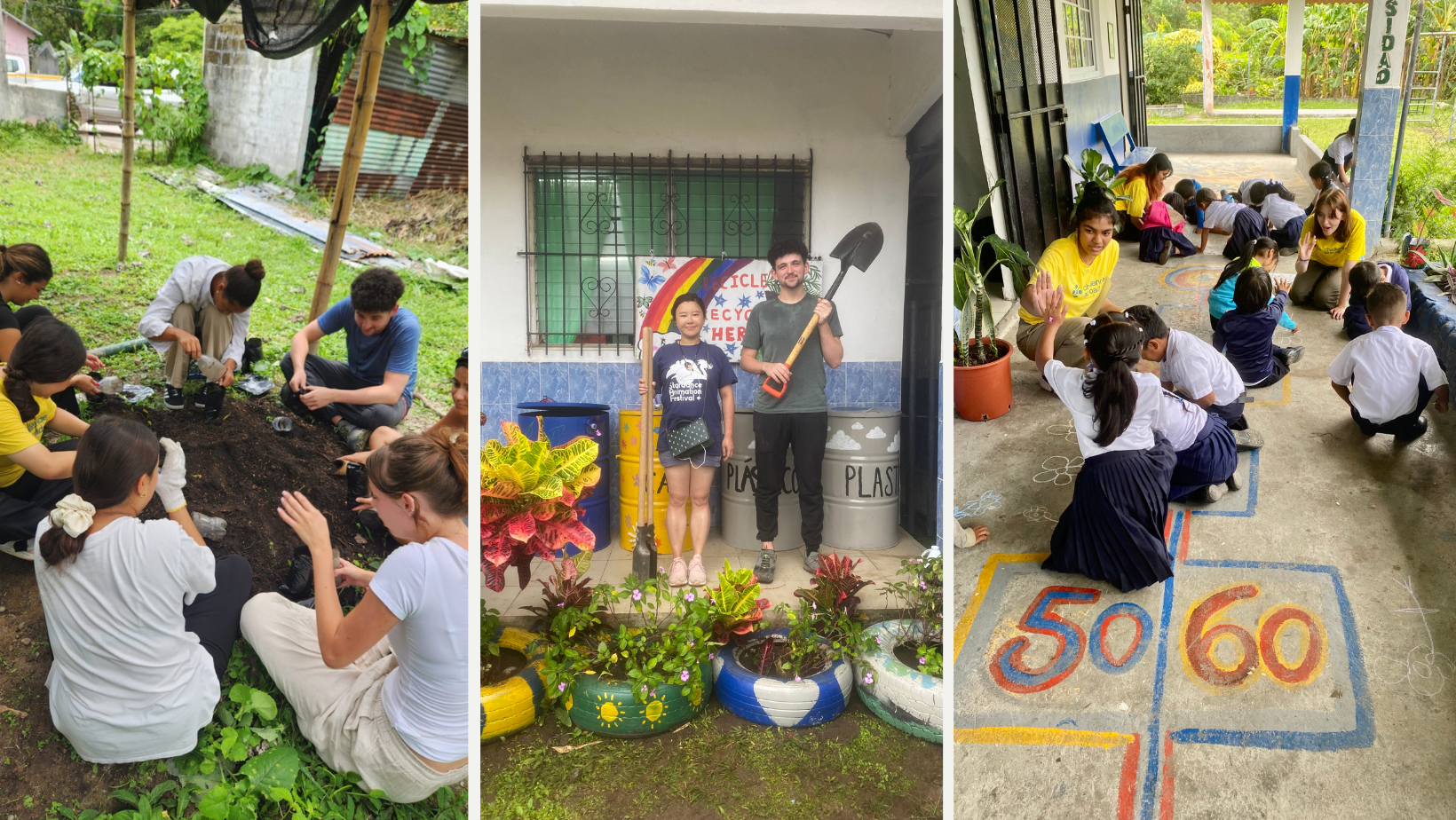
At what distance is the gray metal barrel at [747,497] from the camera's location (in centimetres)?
217

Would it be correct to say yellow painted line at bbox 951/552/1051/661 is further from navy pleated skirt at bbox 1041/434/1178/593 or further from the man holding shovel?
the man holding shovel

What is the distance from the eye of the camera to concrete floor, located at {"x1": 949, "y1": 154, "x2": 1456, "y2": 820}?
2467mm

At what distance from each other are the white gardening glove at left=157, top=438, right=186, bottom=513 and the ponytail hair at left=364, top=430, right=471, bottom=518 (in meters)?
0.58

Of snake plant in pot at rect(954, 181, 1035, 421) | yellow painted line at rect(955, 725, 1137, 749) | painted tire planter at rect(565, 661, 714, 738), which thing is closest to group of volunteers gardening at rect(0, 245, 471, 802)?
painted tire planter at rect(565, 661, 714, 738)

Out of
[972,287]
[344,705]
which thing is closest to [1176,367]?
[972,287]

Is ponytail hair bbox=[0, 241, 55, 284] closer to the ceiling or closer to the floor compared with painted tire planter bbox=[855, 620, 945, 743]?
closer to the ceiling

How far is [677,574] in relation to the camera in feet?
7.04

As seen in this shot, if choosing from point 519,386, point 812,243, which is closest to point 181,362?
point 519,386

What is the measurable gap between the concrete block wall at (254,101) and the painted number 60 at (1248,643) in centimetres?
306

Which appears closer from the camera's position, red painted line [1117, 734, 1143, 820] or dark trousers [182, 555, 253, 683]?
dark trousers [182, 555, 253, 683]

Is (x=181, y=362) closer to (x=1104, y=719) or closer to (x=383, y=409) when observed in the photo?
(x=383, y=409)

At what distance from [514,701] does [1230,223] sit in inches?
245

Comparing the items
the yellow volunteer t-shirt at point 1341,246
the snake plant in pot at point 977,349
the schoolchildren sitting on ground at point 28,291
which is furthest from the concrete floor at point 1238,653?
the schoolchildren sitting on ground at point 28,291

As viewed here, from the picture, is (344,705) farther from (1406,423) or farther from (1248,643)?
(1406,423)
